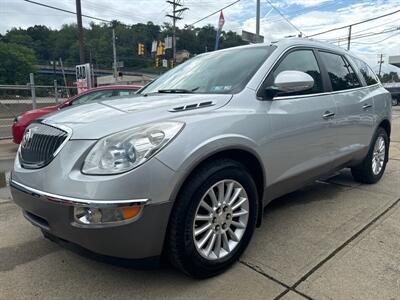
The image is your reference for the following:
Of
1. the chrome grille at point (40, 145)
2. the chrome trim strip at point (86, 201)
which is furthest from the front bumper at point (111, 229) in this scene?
the chrome grille at point (40, 145)

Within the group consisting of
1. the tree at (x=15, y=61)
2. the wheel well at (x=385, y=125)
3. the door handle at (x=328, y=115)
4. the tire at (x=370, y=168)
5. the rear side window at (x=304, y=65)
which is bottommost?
the tire at (x=370, y=168)

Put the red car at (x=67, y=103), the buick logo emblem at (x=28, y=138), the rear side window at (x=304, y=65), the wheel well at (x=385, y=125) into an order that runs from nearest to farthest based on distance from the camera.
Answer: the buick logo emblem at (x=28, y=138) < the rear side window at (x=304, y=65) < the wheel well at (x=385, y=125) < the red car at (x=67, y=103)

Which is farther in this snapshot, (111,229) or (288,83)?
(288,83)

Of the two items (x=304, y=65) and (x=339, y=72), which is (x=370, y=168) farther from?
(x=304, y=65)

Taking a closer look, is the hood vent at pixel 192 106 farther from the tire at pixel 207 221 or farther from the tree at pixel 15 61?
the tree at pixel 15 61

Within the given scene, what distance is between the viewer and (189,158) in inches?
87.8

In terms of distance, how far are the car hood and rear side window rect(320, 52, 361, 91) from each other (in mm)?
1636

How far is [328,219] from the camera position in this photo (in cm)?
358

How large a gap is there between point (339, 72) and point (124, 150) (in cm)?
291

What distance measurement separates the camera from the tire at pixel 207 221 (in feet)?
7.39

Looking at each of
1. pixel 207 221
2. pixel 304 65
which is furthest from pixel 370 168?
pixel 207 221

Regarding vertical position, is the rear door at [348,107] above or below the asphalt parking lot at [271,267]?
above

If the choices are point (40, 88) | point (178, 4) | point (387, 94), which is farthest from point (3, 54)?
point (387, 94)

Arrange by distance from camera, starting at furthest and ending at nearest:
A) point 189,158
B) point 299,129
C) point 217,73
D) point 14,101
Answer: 1. point 14,101
2. point 217,73
3. point 299,129
4. point 189,158
